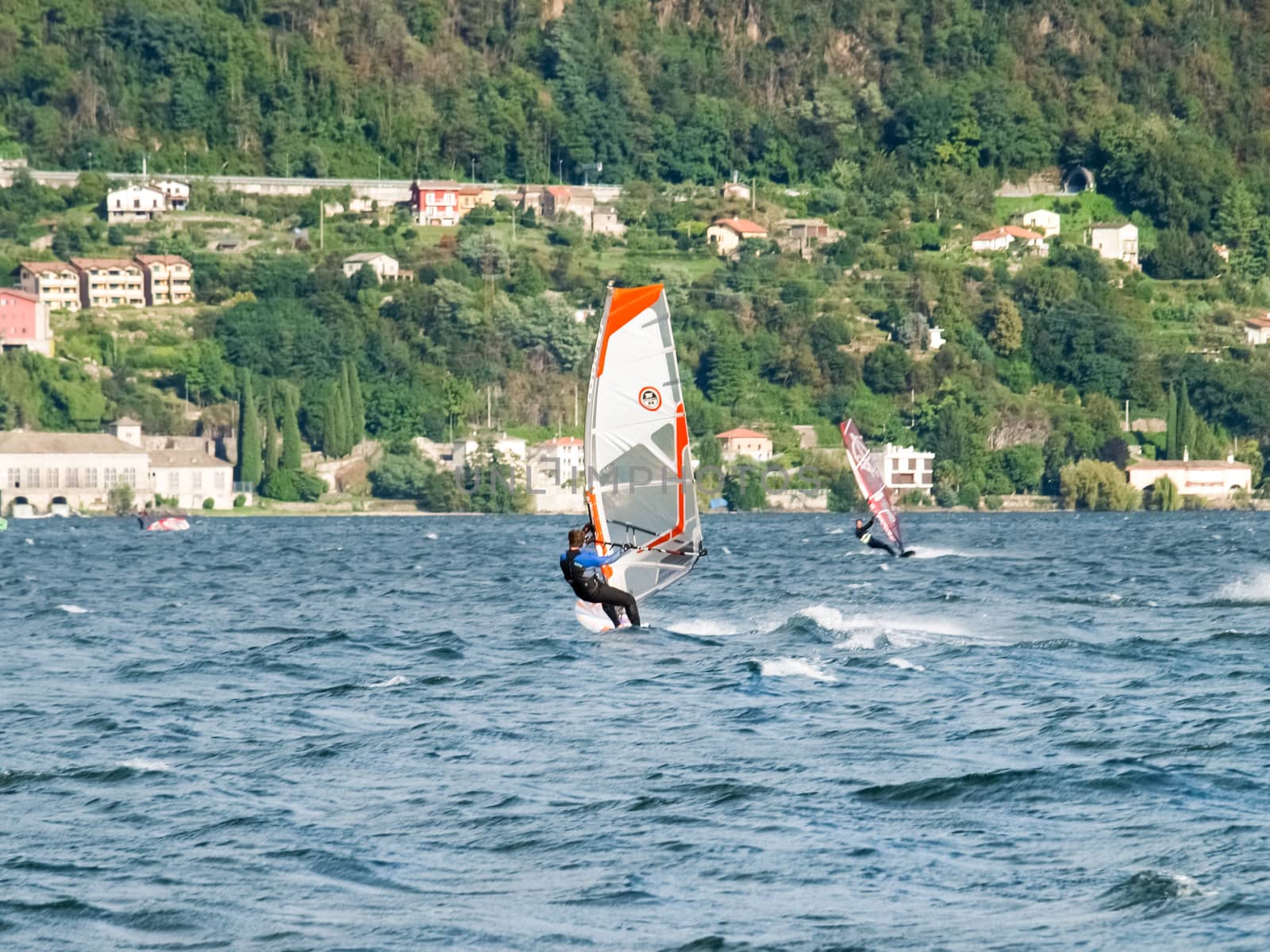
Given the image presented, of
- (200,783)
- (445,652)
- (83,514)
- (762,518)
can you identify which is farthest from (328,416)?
(200,783)

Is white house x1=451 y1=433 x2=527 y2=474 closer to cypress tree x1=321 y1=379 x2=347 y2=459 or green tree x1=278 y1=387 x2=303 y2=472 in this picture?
cypress tree x1=321 y1=379 x2=347 y2=459

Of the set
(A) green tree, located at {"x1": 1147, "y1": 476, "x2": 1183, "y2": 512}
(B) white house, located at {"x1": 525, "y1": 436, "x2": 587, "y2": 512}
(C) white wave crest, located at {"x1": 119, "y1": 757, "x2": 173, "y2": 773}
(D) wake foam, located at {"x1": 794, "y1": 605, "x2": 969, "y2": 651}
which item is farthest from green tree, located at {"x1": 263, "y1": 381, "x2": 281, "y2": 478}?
(C) white wave crest, located at {"x1": 119, "y1": 757, "x2": 173, "y2": 773}

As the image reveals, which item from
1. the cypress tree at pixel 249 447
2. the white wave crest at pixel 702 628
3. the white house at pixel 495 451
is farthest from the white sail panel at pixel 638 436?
the cypress tree at pixel 249 447

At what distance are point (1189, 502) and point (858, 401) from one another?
33.3 m

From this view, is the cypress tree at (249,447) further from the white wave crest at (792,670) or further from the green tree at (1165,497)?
the white wave crest at (792,670)

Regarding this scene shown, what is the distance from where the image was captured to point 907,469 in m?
181

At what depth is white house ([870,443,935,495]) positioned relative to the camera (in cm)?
17988

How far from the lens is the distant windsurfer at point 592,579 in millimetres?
32062

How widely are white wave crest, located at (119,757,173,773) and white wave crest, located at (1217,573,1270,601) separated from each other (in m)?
29.3

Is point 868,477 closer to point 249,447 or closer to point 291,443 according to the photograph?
point 291,443

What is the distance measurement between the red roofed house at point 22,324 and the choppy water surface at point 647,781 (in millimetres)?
155148

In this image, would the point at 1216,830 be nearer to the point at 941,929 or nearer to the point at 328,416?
the point at 941,929

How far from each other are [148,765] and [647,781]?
556 centimetres

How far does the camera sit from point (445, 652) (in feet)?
119
